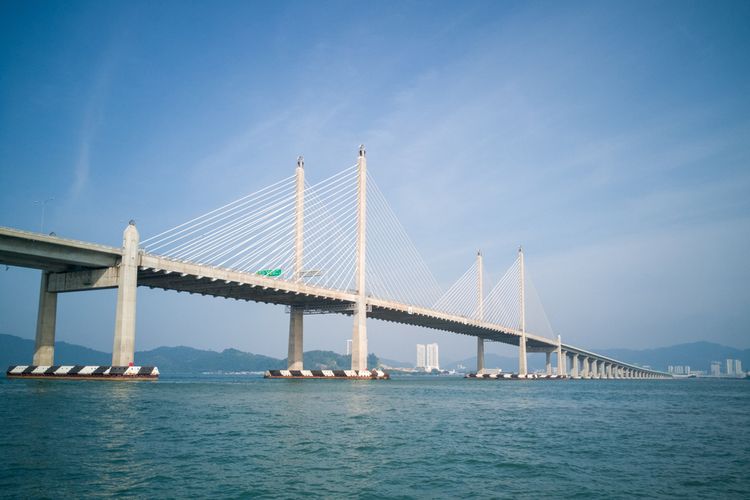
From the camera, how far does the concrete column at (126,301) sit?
4700cm

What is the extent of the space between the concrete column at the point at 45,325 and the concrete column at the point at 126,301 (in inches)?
307

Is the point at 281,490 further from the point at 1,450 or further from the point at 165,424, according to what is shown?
the point at 165,424

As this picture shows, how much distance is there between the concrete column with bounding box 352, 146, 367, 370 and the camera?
2753 inches

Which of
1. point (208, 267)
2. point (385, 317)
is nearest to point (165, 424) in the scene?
point (208, 267)

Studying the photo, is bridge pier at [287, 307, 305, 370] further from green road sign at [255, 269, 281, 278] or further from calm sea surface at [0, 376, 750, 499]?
calm sea surface at [0, 376, 750, 499]

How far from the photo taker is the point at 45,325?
2012 inches

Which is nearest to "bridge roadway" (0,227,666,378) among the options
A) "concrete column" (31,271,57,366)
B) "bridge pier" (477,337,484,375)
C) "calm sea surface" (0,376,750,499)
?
"concrete column" (31,271,57,366)

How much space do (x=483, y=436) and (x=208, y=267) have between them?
4051 cm

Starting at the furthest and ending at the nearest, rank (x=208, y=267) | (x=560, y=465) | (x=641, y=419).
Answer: (x=208, y=267)
(x=641, y=419)
(x=560, y=465)

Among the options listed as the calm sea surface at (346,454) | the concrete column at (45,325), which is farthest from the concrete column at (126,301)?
the calm sea surface at (346,454)

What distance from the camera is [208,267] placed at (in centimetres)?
5559

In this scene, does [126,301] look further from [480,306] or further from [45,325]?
[480,306]

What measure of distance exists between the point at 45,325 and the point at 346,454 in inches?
1781

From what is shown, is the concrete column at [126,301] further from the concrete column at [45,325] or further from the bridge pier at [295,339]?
the bridge pier at [295,339]
